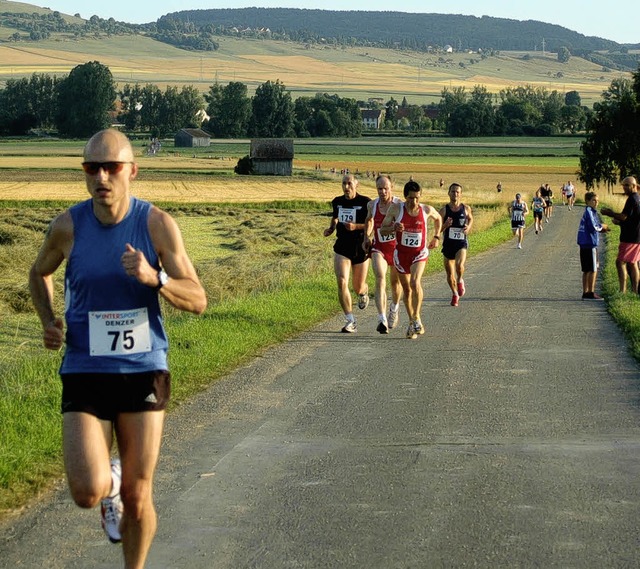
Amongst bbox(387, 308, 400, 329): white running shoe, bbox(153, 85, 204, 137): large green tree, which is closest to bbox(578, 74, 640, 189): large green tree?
bbox(387, 308, 400, 329): white running shoe

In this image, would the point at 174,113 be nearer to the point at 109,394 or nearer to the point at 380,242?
the point at 380,242

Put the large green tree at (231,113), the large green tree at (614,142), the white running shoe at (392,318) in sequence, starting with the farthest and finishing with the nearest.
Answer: the large green tree at (231,113)
the large green tree at (614,142)
the white running shoe at (392,318)

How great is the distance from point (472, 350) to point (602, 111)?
7567 centimetres

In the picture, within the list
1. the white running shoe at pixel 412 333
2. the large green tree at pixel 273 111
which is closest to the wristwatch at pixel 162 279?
the white running shoe at pixel 412 333

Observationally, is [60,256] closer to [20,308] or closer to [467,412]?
[467,412]

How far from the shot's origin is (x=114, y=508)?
17.8 ft

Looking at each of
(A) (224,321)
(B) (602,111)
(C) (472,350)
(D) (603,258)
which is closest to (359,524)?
(C) (472,350)

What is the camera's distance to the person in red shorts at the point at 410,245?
49.5ft

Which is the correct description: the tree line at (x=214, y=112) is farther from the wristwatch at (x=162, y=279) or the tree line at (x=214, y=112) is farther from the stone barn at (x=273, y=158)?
the wristwatch at (x=162, y=279)

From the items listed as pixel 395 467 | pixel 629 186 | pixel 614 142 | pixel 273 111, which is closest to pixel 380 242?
pixel 629 186

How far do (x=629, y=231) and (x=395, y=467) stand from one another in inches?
512

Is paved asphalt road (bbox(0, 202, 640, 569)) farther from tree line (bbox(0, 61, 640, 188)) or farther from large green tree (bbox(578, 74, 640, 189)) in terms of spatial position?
tree line (bbox(0, 61, 640, 188))

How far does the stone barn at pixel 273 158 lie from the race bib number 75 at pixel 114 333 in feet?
314

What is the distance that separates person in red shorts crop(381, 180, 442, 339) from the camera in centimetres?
1510
